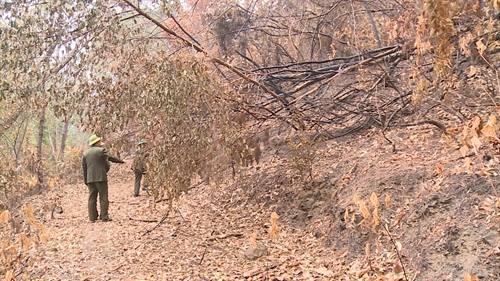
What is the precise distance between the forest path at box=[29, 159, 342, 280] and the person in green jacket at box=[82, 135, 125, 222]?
1.24 ft

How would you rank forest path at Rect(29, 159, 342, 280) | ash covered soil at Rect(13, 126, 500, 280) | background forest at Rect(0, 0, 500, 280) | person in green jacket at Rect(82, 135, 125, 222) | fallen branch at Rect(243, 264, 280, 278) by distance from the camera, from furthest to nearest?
person in green jacket at Rect(82, 135, 125, 222) → forest path at Rect(29, 159, 342, 280) → fallen branch at Rect(243, 264, 280, 278) → background forest at Rect(0, 0, 500, 280) → ash covered soil at Rect(13, 126, 500, 280)

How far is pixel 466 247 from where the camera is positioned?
421cm

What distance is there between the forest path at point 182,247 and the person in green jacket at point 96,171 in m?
0.38

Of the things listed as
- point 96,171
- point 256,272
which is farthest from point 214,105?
point 96,171

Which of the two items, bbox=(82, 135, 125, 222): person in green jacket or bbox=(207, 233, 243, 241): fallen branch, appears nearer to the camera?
bbox=(207, 233, 243, 241): fallen branch

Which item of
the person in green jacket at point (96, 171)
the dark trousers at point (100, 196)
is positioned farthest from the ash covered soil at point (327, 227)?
the person in green jacket at point (96, 171)

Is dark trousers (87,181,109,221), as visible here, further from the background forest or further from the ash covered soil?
the background forest

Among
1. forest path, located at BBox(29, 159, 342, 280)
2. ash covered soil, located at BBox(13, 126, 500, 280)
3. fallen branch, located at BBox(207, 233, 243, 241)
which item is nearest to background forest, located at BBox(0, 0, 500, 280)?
ash covered soil, located at BBox(13, 126, 500, 280)

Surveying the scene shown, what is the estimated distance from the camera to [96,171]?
25.6 feet

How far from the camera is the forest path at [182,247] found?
18.0 feet

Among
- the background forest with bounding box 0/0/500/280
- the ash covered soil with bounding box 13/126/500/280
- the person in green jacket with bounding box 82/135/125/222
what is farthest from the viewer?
the person in green jacket with bounding box 82/135/125/222

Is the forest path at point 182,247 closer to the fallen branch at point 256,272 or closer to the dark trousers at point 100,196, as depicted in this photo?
the fallen branch at point 256,272

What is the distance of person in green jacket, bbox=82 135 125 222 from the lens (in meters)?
7.81

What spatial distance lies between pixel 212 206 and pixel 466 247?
17.3ft
